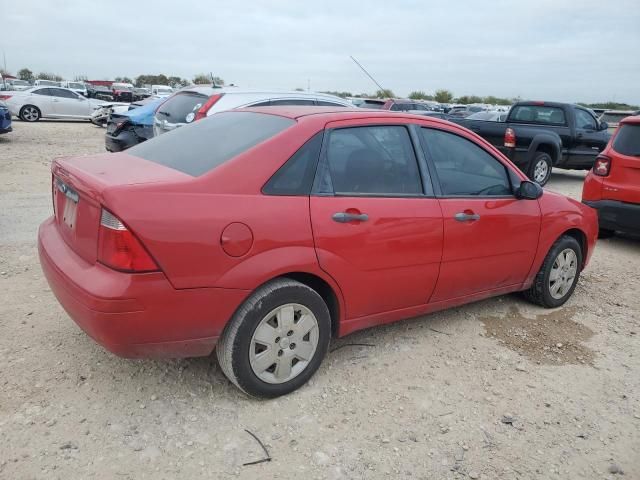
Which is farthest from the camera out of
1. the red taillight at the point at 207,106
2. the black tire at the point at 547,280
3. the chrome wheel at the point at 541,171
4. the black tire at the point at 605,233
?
the chrome wheel at the point at 541,171

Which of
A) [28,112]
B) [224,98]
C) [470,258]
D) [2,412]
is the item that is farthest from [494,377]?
[28,112]

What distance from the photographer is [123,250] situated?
8.38 feet

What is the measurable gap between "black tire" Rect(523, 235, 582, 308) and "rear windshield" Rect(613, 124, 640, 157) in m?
2.46

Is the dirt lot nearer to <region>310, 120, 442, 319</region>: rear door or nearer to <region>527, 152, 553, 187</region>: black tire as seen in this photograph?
<region>310, 120, 442, 319</region>: rear door

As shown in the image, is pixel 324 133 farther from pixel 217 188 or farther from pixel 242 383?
pixel 242 383

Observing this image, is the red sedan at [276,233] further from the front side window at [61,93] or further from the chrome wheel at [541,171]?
the front side window at [61,93]

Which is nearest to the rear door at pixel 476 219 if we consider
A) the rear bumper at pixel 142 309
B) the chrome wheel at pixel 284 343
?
the chrome wheel at pixel 284 343

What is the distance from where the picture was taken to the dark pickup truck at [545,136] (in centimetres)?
1088

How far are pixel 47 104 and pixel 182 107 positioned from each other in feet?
53.1

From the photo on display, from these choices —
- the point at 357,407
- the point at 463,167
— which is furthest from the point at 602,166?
the point at 357,407

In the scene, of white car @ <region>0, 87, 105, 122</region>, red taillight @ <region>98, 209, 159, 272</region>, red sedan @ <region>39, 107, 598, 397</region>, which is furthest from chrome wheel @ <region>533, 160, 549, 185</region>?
white car @ <region>0, 87, 105, 122</region>

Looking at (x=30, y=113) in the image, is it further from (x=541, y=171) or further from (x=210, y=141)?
(x=210, y=141)

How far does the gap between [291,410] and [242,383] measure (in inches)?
12.5

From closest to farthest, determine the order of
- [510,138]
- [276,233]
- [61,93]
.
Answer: [276,233], [510,138], [61,93]
